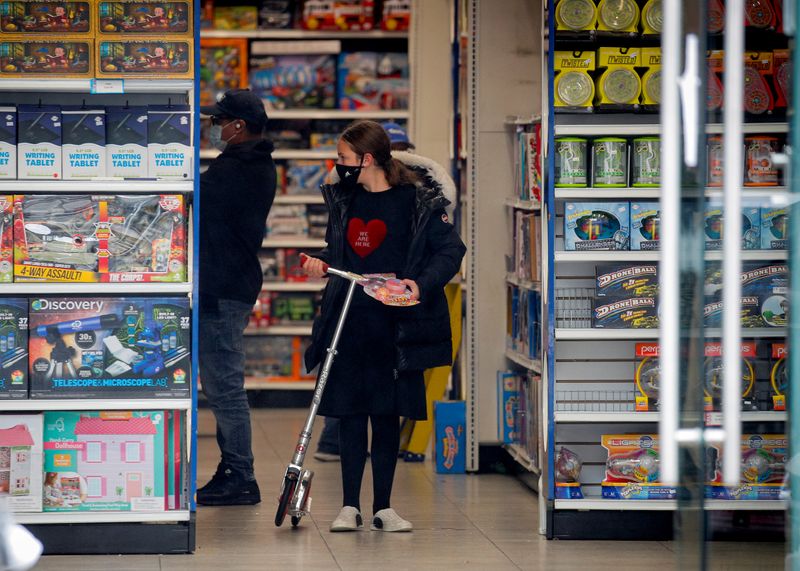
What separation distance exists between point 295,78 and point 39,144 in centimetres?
510

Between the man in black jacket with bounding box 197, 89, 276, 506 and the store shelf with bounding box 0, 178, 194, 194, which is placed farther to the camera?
the man in black jacket with bounding box 197, 89, 276, 506

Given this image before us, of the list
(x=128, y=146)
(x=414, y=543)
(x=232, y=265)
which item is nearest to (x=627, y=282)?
(x=414, y=543)

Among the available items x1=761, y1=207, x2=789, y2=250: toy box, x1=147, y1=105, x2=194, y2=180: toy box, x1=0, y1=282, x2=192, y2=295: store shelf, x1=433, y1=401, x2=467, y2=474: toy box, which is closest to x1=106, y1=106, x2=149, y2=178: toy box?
x1=147, y1=105, x2=194, y2=180: toy box

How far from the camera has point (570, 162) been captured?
537cm

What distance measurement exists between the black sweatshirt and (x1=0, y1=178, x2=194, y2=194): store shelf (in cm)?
98

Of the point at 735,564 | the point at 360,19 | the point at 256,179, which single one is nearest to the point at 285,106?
the point at 360,19

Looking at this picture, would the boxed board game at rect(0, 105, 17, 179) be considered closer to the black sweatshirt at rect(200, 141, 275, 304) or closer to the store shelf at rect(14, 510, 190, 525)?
the black sweatshirt at rect(200, 141, 275, 304)

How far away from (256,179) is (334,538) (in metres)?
1.67

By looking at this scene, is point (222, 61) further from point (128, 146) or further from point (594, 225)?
point (594, 225)

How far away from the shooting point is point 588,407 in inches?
216

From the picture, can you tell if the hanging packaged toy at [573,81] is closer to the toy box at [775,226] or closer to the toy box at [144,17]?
the toy box at [144,17]

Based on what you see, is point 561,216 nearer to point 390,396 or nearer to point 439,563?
point 390,396

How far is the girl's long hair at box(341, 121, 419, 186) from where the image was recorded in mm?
5449

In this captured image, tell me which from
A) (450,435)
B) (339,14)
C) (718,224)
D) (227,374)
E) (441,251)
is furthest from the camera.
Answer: (339,14)
